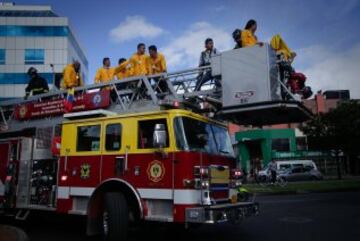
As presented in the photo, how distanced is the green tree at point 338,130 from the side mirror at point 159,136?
25325 millimetres

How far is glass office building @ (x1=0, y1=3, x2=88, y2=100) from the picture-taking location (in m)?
46.3

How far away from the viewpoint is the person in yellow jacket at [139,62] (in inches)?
379

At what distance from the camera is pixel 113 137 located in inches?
303

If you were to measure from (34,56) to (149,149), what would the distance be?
4414 centimetres

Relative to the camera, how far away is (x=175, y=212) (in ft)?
21.7

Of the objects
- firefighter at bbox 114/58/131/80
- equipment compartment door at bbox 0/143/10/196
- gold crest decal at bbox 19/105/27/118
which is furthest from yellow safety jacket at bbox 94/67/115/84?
equipment compartment door at bbox 0/143/10/196

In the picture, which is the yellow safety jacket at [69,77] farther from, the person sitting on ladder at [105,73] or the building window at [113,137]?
the building window at [113,137]

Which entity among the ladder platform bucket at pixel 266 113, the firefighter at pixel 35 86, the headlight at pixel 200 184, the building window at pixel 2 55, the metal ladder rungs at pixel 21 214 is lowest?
the metal ladder rungs at pixel 21 214

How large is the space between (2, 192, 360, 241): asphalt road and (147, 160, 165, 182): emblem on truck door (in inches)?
71.2

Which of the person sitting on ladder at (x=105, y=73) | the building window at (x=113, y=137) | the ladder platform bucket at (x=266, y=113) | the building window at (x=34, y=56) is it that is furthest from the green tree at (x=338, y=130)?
the building window at (x=34, y=56)

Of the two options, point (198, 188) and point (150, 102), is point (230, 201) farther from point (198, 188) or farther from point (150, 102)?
point (150, 102)

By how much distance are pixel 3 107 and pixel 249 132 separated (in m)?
38.2

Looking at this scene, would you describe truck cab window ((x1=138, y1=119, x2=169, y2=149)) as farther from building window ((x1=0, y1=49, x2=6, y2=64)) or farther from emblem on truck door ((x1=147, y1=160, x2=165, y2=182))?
building window ((x1=0, y1=49, x2=6, y2=64))

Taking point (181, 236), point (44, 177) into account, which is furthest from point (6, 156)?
point (181, 236)
